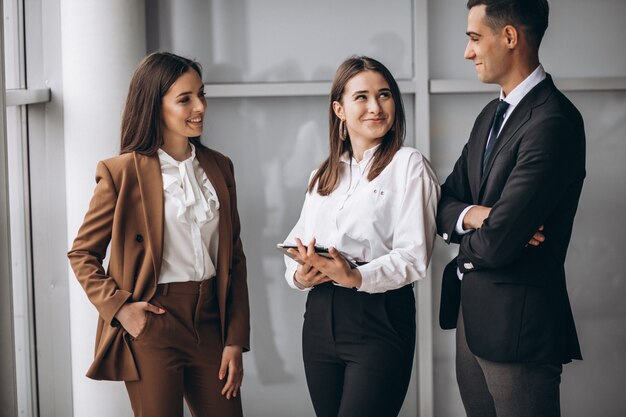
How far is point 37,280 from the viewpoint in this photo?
3658 mm

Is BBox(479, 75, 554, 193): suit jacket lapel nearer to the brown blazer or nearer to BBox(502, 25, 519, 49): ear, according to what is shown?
BBox(502, 25, 519, 49): ear

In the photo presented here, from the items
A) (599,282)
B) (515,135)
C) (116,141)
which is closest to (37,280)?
(116,141)

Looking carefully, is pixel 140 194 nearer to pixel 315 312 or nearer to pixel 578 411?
pixel 315 312

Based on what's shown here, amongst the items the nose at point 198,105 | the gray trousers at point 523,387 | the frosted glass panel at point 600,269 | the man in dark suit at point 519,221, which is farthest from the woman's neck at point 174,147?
the frosted glass panel at point 600,269

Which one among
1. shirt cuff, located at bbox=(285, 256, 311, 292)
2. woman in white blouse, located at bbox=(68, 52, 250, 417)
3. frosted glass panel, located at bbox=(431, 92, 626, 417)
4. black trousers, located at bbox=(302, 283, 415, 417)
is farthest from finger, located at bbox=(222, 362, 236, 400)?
frosted glass panel, located at bbox=(431, 92, 626, 417)

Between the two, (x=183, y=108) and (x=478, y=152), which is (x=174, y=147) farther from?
(x=478, y=152)

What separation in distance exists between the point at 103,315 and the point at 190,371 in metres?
0.33

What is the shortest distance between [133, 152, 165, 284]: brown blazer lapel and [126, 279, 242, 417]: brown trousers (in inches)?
4.7

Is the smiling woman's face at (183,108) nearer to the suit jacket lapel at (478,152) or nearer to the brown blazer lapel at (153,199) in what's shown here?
the brown blazer lapel at (153,199)

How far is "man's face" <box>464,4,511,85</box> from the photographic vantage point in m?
2.56

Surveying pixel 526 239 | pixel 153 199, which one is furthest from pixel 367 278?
pixel 153 199

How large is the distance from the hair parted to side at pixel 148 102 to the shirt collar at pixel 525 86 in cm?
103

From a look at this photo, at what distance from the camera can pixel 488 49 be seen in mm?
2570

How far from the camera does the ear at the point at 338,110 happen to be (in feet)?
9.43
